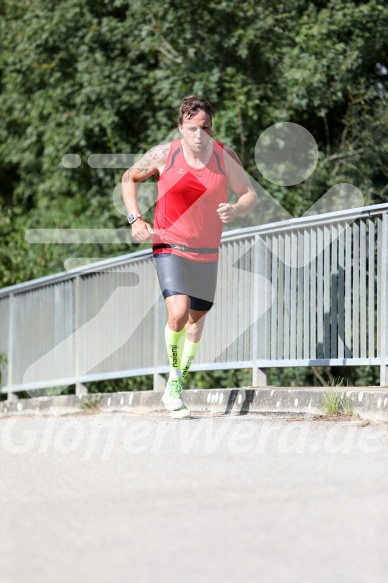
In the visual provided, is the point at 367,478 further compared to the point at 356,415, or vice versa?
the point at 356,415

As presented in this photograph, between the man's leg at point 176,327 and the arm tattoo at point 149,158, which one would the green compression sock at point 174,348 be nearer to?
the man's leg at point 176,327

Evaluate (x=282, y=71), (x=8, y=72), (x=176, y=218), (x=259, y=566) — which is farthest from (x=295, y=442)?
(x=8, y=72)

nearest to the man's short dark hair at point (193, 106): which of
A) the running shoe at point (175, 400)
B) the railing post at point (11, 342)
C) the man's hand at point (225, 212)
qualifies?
the man's hand at point (225, 212)

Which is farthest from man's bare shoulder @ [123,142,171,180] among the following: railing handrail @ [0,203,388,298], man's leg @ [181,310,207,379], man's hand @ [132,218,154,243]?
railing handrail @ [0,203,388,298]

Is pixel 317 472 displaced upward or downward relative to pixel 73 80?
downward

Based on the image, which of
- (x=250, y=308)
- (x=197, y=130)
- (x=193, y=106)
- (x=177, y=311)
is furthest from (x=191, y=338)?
(x=193, y=106)

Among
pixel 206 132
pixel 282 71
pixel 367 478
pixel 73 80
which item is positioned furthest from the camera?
pixel 73 80

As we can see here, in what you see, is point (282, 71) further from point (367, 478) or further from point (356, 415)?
point (367, 478)

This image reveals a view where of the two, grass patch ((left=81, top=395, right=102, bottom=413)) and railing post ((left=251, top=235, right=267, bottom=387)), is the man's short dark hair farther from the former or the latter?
grass patch ((left=81, top=395, right=102, bottom=413))

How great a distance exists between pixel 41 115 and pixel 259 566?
53.9 feet

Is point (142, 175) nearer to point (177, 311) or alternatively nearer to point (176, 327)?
point (177, 311)

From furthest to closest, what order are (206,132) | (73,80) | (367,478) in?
(73,80), (206,132), (367,478)

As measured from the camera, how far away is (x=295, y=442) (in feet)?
20.7

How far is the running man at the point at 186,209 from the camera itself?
309 inches
